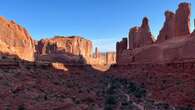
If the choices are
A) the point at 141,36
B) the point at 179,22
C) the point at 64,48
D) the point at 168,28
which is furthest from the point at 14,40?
the point at 64,48

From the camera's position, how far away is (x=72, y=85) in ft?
124

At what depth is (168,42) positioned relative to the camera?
5178cm

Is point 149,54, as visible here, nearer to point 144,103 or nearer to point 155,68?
point 155,68

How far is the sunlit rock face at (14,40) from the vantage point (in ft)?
183

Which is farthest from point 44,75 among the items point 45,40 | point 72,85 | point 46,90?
point 45,40

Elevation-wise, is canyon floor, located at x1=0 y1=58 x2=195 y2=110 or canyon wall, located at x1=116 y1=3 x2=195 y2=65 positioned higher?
canyon wall, located at x1=116 y1=3 x2=195 y2=65

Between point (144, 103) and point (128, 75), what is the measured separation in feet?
64.6

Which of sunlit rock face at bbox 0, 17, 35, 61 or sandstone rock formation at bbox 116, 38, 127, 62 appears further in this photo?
sandstone rock formation at bbox 116, 38, 127, 62

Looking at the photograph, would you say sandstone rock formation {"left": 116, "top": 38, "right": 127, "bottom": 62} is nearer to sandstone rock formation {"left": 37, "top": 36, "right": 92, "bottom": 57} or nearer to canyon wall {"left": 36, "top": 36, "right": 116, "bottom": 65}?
canyon wall {"left": 36, "top": 36, "right": 116, "bottom": 65}

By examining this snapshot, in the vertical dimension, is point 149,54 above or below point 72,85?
above

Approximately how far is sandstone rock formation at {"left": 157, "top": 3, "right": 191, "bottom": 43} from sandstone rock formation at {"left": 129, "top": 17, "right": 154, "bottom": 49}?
25.7ft

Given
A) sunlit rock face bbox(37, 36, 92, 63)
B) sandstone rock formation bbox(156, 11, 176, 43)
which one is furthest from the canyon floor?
sunlit rock face bbox(37, 36, 92, 63)

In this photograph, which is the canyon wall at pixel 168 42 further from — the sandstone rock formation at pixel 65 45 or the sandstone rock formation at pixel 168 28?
the sandstone rock formation at pixel 65 45

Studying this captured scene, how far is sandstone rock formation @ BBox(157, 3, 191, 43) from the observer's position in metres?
53.3
